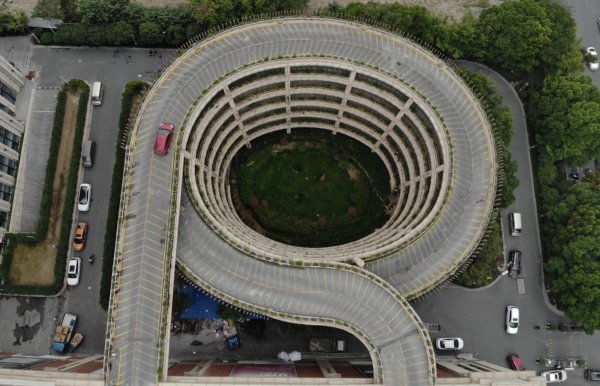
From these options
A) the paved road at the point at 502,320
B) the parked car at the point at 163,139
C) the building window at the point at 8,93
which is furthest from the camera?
the building window at the point at 8,93

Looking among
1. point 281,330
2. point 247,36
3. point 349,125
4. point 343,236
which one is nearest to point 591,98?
point 349,125

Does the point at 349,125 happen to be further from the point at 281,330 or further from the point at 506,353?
the point at 506,353

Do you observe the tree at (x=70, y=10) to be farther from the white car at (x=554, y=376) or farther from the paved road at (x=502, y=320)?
the white car at (x=554, y=376)

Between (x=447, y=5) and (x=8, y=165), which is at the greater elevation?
(x=447, y=5)

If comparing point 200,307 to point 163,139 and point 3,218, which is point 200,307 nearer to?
point 163,139

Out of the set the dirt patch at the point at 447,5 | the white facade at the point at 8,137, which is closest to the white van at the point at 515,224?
the dirt patch at the point at 447,5

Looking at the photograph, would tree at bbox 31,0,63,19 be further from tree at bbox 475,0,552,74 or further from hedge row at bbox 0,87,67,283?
tree at bbox 475,0,552,74

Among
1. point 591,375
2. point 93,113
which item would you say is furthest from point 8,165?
point 591,375

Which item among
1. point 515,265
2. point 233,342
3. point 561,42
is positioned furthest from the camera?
point 561,42
